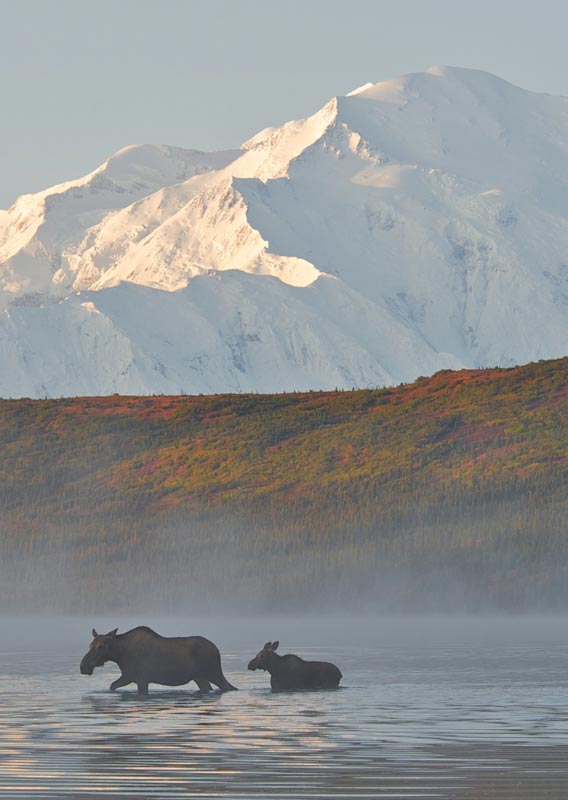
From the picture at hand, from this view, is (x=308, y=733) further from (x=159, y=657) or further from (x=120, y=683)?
(x=120, y=683)

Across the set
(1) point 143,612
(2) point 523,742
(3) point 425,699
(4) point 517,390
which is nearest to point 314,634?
(1) point 143,612

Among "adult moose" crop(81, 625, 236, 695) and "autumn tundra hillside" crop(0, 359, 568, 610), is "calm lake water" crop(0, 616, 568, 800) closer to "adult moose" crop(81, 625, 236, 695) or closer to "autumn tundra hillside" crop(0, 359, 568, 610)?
"adult moose" crop(81, 625, 236, 695)

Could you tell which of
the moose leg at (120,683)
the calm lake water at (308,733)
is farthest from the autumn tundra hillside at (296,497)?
the moose leg at (120,683)

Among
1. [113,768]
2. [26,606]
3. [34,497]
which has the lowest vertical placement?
[113,768]

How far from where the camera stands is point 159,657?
49.2 m

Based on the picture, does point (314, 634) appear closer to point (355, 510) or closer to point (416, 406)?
point (355, 510)

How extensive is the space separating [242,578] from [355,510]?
48.9ft

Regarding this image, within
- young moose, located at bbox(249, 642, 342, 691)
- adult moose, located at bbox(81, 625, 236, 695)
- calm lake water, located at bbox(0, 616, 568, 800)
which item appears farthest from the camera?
young moose, located at bbox(249, 642, 342, 691)

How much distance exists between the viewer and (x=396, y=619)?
108m

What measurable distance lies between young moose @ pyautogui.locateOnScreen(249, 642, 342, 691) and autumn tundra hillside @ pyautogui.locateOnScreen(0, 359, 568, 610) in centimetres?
6379

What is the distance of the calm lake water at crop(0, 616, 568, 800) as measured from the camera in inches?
1244

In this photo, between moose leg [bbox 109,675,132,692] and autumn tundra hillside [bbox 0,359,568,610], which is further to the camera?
autumn tundra hillside [bbox 0,359,568,610]

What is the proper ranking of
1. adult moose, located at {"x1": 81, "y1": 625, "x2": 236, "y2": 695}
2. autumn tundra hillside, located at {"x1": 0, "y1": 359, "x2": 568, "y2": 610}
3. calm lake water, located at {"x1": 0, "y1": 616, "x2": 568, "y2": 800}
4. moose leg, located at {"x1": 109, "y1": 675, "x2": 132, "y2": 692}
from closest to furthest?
calm lake water, located at {"x1": 0, "y1": 616, "x2": 568, "y2": 800}
adult moose, located at {"x1": 81, "y1": 625, "x2": 236, "y2": 695}
moose leg, located at {"x1": 109, "y1": 675, "x2": 132, "y2": 692}
autumn tundra hillside, located at {"x1": 0, "y1": 359, "x2": 568, "y2": 610}

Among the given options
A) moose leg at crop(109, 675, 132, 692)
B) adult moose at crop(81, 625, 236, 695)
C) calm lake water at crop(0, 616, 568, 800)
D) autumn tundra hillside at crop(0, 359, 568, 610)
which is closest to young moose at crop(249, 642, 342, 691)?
calm lake water at crop(0, 616, 568, 800)
